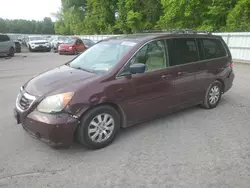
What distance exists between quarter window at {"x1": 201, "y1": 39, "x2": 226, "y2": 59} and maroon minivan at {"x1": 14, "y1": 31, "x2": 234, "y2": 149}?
0.08 ft

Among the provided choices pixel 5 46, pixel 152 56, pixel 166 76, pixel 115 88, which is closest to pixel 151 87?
pixel 166 76

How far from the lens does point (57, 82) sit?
3.81 metres

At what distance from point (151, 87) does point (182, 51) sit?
1.17m

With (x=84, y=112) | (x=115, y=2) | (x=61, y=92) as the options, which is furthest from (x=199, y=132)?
(x=115, y=2)

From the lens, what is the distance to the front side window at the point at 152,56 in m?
4.24

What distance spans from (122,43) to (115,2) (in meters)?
39.1

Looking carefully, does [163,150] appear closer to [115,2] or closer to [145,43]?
[145,43]

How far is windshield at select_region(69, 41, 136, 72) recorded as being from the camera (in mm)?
4137

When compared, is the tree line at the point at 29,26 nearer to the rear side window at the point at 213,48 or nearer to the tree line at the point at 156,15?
the tree line at the point at 156,15

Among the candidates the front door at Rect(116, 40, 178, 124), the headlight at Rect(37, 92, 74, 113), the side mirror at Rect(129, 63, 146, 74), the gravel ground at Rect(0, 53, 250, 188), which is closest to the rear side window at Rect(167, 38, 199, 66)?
the front door at Rect(116, 40, 178, 124)

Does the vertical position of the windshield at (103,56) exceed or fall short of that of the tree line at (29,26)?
it falls short

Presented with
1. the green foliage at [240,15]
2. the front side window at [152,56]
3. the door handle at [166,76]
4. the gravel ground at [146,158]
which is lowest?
the gravel ground at [146,158]

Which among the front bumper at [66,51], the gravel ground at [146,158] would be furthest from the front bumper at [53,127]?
the front bumper at [66,51]

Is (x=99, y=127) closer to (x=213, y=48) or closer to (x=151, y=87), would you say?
(x=151, y=87)
